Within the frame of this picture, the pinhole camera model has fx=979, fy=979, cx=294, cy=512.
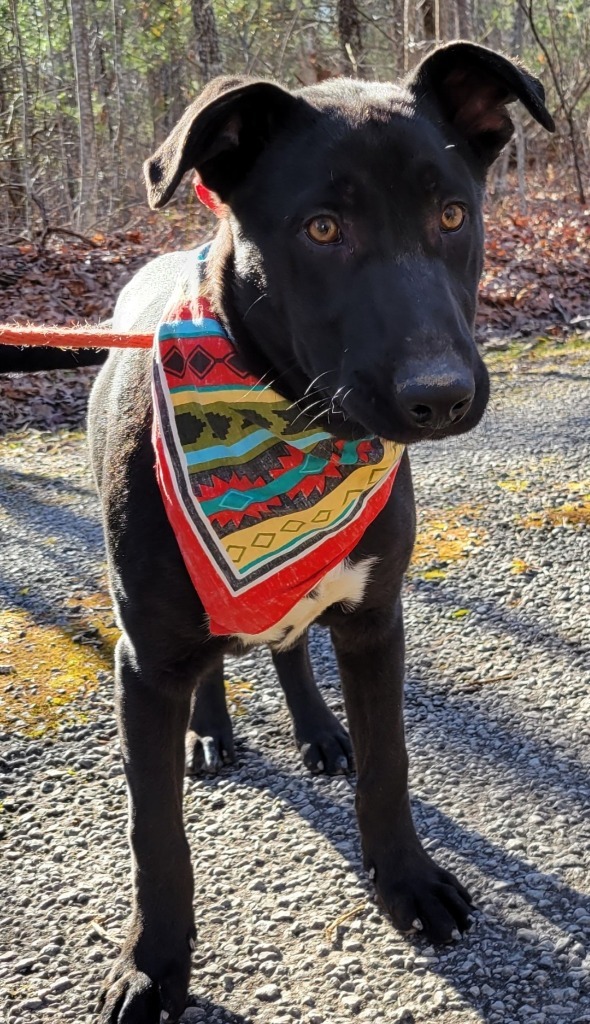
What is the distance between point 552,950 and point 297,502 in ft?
3.93

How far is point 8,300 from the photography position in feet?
28.5

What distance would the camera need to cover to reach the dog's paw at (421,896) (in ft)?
7.71

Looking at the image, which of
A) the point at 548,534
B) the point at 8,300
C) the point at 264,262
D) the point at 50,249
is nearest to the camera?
the point at 264,262

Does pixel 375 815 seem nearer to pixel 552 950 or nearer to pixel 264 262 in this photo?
pixel 552 950

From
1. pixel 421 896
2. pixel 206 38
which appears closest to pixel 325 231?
pixel 421 896

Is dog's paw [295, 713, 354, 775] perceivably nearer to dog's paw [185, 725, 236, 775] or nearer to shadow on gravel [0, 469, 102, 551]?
dog's paw [185, 725, 236, 775]

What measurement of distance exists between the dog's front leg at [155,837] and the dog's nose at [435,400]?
33.7 inches

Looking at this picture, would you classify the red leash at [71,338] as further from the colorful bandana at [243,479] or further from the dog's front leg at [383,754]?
the dog's front leg at [383,754]

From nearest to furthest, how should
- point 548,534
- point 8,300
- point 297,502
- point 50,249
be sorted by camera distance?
point 297,502
point 548,534
point 8,300
point 50,249

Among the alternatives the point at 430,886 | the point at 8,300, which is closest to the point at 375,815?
the point at 430,886

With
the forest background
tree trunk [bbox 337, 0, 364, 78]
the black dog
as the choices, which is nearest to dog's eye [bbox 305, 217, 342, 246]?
the black dog

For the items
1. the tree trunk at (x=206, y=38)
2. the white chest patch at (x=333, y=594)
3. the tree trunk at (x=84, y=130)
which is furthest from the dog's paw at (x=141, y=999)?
the tree trunk at (x=206, y=38)

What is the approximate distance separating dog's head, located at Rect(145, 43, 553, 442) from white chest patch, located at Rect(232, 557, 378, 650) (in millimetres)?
350

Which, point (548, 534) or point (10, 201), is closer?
point (548, 534)
